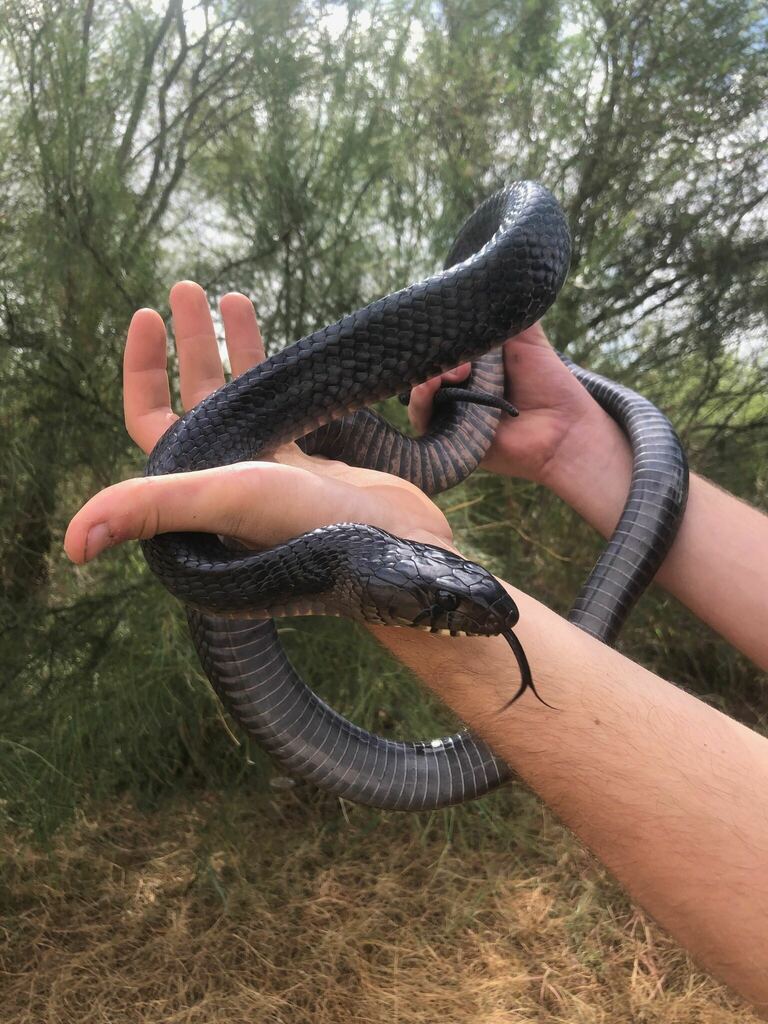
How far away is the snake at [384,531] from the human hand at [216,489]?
92 millimetres

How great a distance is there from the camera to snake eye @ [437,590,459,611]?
6.13ft

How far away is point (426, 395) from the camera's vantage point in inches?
129

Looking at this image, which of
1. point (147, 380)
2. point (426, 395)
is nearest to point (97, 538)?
point (147, 380)

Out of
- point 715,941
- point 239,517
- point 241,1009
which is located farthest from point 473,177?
point 241,1009

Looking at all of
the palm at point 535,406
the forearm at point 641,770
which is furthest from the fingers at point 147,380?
the palm at point 535,406

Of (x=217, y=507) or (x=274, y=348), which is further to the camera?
(x=274, y=348)

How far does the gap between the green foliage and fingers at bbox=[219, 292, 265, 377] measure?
1.46 m

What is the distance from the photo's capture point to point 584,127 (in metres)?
4.92

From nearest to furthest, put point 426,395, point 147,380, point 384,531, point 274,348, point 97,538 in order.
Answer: point 97,538 → point 384,531 → point 147,380 → point 426,395 → point 274,348

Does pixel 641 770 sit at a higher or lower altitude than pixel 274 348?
lower

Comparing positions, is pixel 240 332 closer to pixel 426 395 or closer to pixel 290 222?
pixel 426 395

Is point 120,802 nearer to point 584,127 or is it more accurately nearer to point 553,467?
point 553,467

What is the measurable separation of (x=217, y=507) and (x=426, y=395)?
164cm

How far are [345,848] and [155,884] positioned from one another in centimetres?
109
